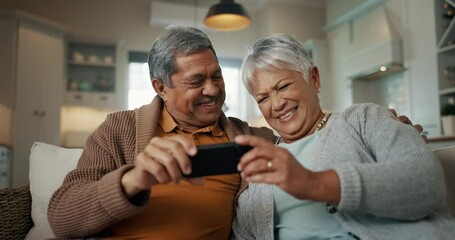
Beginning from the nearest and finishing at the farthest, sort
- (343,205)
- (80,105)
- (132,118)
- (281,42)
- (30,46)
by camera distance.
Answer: (343,205) < (281,42) < (132,118) < (30,46) < (80,105)

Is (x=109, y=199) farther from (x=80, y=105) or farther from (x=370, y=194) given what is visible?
(x=80, y=105)

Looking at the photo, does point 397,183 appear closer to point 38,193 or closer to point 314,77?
point 314,77

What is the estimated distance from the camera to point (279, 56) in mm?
1212

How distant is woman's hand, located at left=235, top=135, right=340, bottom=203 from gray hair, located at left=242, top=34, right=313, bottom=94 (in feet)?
1.61

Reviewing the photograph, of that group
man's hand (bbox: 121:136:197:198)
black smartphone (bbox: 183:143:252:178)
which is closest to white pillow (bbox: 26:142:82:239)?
man's hand (bbox: 121:136:197:198)

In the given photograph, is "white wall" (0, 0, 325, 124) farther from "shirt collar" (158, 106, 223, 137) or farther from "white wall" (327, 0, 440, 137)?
"shirt collar" (158, 106, 223, 137)

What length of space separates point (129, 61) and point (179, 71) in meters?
4.18

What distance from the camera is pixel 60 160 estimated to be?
4.64 feet

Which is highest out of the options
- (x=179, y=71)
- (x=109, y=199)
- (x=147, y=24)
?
(x=147, y=24)

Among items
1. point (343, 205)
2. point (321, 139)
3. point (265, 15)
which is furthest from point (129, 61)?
point (343, 205)

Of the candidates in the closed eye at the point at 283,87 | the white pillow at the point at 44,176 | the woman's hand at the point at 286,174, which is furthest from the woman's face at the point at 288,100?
the white pillow at the point at 44,176

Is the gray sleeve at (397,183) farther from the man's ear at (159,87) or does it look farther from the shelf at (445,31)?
the shelf at (445,31)

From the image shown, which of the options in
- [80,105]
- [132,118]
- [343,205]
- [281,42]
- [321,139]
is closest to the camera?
[343,205]

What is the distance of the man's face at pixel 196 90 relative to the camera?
137cm
